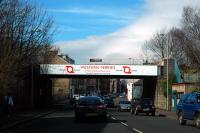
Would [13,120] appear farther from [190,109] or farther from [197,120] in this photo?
[197,120]

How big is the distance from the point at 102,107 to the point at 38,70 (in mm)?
35218

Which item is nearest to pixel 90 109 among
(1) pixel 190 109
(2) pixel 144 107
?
(1) pixel 190 109

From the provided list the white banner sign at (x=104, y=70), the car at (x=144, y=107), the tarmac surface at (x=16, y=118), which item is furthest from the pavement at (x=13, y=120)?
the white banner sign at (x=104, y=70)

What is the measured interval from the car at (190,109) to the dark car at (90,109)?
474 cm

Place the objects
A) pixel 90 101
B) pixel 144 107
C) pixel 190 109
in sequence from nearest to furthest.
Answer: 1. pixel 190 109
2. pixel 90 101
3. pixel 144 107

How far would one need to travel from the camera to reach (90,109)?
31.5 m

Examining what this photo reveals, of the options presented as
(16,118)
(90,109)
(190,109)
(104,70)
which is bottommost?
(16,118)

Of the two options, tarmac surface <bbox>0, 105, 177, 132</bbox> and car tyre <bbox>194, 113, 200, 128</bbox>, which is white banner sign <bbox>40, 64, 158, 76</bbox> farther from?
car tyre <bbox>194, 113, 200, 128</bbox>

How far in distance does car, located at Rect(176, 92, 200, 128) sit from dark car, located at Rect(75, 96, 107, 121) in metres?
4.74

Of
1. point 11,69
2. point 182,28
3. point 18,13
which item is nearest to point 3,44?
point 11,69

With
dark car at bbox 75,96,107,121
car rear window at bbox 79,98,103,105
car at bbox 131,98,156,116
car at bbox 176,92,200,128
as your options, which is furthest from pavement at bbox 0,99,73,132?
car at bbox 176,92,200,128

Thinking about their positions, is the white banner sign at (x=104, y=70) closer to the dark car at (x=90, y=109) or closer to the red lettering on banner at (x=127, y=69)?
the red lettering on banner at (x=127, y=69)

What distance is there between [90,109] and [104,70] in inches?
1479

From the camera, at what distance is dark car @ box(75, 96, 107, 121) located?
31578 millimetres
